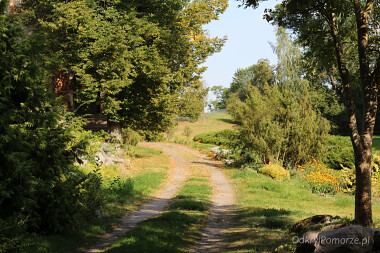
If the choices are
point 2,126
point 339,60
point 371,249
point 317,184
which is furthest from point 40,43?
point 317,184

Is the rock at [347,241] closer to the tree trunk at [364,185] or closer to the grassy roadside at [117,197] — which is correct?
the tree trunk at [364,185]

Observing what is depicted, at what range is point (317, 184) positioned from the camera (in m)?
20.1

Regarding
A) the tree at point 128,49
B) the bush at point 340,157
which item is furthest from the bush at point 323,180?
the tree at point 128,49

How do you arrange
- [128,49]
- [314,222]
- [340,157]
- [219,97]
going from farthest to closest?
[219,97], [340,157], [128,49], [314,222]

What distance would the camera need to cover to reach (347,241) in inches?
239

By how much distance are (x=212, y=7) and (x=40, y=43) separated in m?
22.1

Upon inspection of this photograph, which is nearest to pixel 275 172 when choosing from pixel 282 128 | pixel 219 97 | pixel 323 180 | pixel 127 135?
pixel 323 180

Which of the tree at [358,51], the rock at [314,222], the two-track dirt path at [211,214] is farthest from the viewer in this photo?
the two-track dirt path at [211,214]

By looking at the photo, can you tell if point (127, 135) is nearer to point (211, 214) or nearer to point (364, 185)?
point (211, 214)

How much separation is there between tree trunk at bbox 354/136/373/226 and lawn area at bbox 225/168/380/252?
1.75m

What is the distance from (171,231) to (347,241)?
5200 millimetres

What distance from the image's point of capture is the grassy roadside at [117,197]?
9117 millimetres

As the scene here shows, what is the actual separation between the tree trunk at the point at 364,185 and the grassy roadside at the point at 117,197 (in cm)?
685

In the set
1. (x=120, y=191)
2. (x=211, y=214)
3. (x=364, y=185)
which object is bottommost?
(x=211, y=214)
